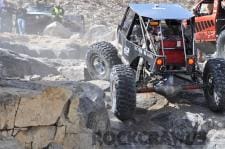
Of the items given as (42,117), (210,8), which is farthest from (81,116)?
(210,8)

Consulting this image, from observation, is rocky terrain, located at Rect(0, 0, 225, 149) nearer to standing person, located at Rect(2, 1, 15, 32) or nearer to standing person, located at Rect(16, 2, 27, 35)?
standing person, located at Rect(16, 2, 27, 35)

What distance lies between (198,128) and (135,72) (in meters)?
1.41

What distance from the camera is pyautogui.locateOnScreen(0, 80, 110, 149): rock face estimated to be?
642 cm

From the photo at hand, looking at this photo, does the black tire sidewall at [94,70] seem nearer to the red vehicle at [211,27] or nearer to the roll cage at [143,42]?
the roll cage at [143,42]

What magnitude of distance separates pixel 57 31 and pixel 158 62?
12.0 metres

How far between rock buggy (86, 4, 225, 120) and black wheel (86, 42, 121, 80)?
0.06 ft

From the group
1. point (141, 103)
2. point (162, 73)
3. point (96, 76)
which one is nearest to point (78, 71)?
point (96, 76)

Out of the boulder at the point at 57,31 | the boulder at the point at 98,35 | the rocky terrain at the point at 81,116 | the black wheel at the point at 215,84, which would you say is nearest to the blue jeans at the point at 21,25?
the boulder at the point at 57,31

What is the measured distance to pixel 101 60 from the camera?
406 inches

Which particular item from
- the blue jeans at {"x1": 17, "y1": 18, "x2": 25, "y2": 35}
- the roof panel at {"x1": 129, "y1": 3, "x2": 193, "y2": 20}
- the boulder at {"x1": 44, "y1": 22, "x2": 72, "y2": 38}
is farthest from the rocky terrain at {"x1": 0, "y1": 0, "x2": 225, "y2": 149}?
the blue jeans at {"x1": 17, "y1": 18, "x2": 25, "y2": 35}

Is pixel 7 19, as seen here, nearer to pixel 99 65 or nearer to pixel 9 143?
pixel 99 65

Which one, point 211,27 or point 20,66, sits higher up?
point 211,27

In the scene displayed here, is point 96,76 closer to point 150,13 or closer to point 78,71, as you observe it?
point 78,71

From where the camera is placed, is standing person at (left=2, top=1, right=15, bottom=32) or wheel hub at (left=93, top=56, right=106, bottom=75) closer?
wheel hub at (left=93, top=56, right=106, bottom=75)
